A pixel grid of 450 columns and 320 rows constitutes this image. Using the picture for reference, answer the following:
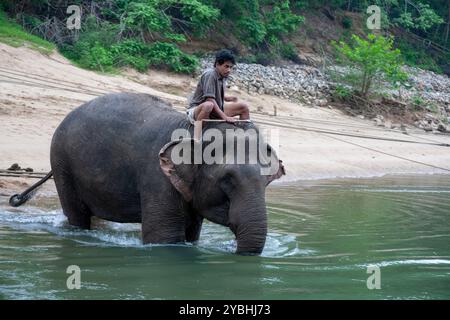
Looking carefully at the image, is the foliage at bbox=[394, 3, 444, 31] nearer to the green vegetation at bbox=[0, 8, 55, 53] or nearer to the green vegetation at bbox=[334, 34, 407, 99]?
the green vegetation at bbox=[334, 34, 407, 99]

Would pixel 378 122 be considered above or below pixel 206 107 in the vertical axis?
below

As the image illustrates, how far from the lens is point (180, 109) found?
1775 centimetres

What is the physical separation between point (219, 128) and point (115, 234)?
2574mm

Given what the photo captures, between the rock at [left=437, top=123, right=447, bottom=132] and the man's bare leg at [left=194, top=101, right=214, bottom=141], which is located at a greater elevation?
the man's bare leg at [left=194, top=101, right=214, bottom=141]

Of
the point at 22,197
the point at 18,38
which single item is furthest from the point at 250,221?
the point at 18,38

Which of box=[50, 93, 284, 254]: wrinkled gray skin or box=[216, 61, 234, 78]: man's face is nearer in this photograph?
box=[50, 93, 284, 254]: wrinkled gray skin

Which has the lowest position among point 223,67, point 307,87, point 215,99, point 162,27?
point 307,87

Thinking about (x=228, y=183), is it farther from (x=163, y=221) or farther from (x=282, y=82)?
(x=282, y=82)

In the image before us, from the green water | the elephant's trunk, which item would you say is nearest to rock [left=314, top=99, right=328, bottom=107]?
the green water

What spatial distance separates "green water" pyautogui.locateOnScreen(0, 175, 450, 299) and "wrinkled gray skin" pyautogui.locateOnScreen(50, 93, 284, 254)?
0.31m

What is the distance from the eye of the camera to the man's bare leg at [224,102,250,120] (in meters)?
8.98

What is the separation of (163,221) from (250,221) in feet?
3.97

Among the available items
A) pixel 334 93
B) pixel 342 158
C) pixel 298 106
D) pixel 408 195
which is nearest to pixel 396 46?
pixel 334 93

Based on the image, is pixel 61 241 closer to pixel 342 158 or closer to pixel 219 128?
pixel 219 128
